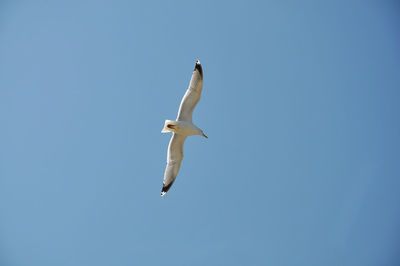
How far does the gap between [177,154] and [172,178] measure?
0.88 m

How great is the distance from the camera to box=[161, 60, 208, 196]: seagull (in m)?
11.2

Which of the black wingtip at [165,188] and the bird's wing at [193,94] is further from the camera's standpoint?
the black wingtip at [165,188]

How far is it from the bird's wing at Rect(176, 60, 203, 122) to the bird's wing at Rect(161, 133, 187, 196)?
796mm

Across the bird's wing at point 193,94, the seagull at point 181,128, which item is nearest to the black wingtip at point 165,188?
the seagull at point 181,128

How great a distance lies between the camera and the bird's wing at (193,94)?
11.2m

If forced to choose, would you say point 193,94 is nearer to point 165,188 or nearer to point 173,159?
point 173,159

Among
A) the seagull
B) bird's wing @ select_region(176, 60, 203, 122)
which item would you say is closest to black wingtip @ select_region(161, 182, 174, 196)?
the seagull

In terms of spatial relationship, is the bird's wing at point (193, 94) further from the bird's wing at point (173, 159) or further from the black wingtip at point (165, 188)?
the black wingtip at point (165, 188)

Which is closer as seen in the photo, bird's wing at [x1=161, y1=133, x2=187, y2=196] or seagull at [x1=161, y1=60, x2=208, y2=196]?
seagull at [x1=161, y1=60, x2=208, y2=196]

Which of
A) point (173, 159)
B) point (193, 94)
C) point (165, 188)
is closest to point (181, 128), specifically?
point (193, 94)

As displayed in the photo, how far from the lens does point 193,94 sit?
36.9 ft

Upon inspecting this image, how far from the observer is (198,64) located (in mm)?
11320

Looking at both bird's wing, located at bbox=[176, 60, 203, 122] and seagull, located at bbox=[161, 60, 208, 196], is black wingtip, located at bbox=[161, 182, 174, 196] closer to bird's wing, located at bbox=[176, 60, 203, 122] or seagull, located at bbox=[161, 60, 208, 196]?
seagull, located at bbox=[161, 60, 208, 196]

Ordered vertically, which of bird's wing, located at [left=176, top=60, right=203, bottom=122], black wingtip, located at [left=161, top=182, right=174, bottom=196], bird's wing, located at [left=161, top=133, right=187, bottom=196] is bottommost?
black wingtip, located at [left=161, top=182, right=174, bottom=196]
